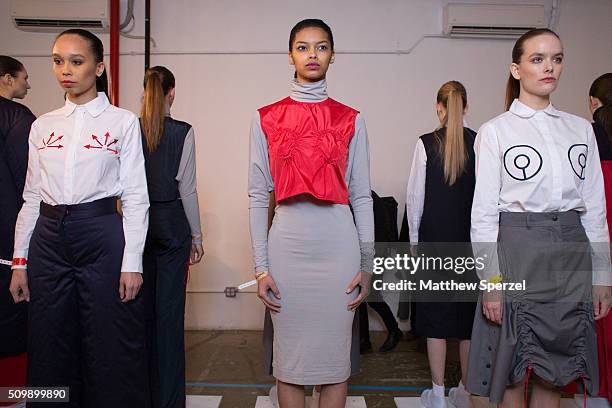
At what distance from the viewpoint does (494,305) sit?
166cm

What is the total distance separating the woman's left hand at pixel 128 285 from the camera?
1.70 metres

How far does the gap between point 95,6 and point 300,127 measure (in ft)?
10.0

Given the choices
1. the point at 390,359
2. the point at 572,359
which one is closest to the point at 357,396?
the point at 390,359

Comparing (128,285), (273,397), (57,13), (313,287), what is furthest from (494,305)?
(57,13)

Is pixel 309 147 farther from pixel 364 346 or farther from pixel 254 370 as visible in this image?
pixel 364 346

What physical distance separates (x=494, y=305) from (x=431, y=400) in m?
1.10

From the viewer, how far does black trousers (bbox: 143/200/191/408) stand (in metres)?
2.26

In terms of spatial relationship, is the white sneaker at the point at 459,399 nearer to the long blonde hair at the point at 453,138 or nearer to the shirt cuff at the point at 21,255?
the long blonde hair at the point at 453,138

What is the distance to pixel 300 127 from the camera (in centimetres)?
170

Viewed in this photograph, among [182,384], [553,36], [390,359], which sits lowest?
[390,359]

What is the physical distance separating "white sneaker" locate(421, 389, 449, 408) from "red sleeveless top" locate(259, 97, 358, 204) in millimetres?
1366

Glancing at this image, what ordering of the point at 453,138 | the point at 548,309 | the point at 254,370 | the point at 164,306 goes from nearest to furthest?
the point at 548,309, the point at 164,306, the point at 453,138, the point at 254,370

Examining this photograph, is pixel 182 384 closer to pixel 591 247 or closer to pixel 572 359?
pixel 572 359

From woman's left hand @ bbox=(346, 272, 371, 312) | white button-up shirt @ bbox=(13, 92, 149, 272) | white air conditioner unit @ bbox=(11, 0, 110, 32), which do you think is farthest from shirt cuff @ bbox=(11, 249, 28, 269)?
white air conditioner unit @ bbox=(11, 0, 110, 32)
